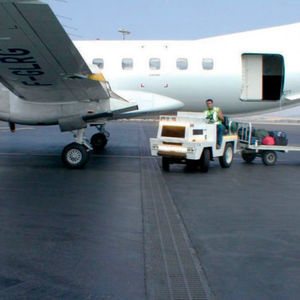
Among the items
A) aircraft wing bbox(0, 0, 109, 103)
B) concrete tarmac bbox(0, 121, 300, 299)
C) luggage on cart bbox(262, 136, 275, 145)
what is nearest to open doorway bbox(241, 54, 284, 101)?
luggage on cart bbox(262, 136, 275, 145)

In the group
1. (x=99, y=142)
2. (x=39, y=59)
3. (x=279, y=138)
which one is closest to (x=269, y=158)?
(x=279, y=138)

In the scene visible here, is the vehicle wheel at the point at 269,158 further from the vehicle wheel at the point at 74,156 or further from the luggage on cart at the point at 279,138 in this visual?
the vehicle wheel at the point at 74,156

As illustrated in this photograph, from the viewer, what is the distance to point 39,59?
10.5m

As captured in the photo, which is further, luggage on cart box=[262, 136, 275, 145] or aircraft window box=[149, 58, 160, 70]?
luggage on cart box=[262, 136, 275, 145]

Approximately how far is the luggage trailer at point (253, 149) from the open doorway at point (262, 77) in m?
1.12

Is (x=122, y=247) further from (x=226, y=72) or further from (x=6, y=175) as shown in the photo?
(x=226, y=72)

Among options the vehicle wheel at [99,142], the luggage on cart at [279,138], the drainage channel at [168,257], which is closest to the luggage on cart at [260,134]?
the luggage on cart at [279,138]

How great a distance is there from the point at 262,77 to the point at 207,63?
6.70 feet

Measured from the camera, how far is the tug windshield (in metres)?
13.0

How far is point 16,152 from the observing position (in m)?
17.0

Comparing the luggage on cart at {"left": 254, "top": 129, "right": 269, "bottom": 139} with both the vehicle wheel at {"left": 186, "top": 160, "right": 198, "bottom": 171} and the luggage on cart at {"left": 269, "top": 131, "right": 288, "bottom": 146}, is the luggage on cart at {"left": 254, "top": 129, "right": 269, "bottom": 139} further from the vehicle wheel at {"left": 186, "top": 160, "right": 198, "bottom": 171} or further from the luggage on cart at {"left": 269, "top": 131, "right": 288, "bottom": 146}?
the vehicle wheel at {"left": 186, "top": 160, "right": 198, "bottom": 171}

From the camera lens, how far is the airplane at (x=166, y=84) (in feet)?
42.9

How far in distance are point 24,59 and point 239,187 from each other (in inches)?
228

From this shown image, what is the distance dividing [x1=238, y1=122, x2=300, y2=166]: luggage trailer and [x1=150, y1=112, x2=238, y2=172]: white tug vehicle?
1.73 m
